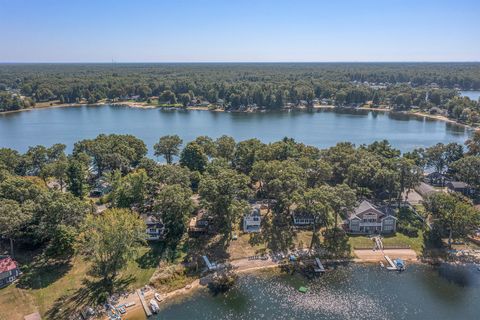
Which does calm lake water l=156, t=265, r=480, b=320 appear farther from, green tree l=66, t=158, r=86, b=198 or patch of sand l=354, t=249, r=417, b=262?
green tree l=66, t=158, r=86, b=198

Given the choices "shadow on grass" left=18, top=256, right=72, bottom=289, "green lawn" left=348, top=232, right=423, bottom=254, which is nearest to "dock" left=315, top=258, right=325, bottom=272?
"green lawn" left=348, top=232, right=423, bottom=254

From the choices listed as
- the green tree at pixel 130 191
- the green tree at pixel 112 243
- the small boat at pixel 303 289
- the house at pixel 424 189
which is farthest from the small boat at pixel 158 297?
the house at pixel 424 189

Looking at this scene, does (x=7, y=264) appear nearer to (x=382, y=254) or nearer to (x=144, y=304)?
(x=144, y=304)

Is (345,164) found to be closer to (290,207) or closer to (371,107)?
(290,207)

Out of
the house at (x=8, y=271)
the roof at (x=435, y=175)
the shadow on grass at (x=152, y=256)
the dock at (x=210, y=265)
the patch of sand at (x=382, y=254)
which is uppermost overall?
the roof at (x=435, y=175)

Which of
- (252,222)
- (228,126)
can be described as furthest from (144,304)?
(228,126)

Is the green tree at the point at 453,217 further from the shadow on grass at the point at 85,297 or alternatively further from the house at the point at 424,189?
the shadow on grass at the point at 85,297
